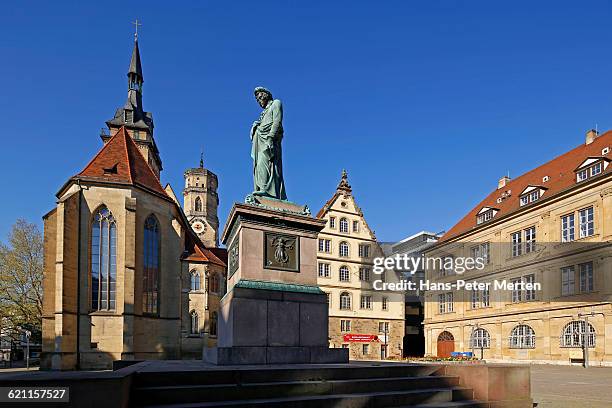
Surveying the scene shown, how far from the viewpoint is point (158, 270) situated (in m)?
38.5

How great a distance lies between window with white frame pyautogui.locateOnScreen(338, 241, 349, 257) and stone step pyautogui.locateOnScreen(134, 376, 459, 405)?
36607 millimetres

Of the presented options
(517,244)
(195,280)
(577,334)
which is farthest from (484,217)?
(195,280)

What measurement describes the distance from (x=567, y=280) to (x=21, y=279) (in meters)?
42.5

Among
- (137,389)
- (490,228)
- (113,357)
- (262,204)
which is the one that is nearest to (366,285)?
(490,228)

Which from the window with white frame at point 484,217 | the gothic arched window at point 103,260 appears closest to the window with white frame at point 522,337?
A: the window with white frame at point 484,217

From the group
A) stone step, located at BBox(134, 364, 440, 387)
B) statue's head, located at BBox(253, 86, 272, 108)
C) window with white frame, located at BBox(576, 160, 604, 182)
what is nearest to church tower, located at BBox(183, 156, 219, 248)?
window with white frame, located at BBox(576, 160, 604, 182)

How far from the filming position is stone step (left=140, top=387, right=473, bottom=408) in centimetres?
711

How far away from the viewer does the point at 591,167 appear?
109ft

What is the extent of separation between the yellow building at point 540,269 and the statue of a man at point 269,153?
26866 millimetres

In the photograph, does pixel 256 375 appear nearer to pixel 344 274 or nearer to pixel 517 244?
pixel 517 244

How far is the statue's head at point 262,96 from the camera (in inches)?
482

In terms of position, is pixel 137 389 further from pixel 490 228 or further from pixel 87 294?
pixel 490 228

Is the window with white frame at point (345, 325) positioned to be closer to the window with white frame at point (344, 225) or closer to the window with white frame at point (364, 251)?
the window with white frame at point (364, 251)

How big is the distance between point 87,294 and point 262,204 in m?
26.8
